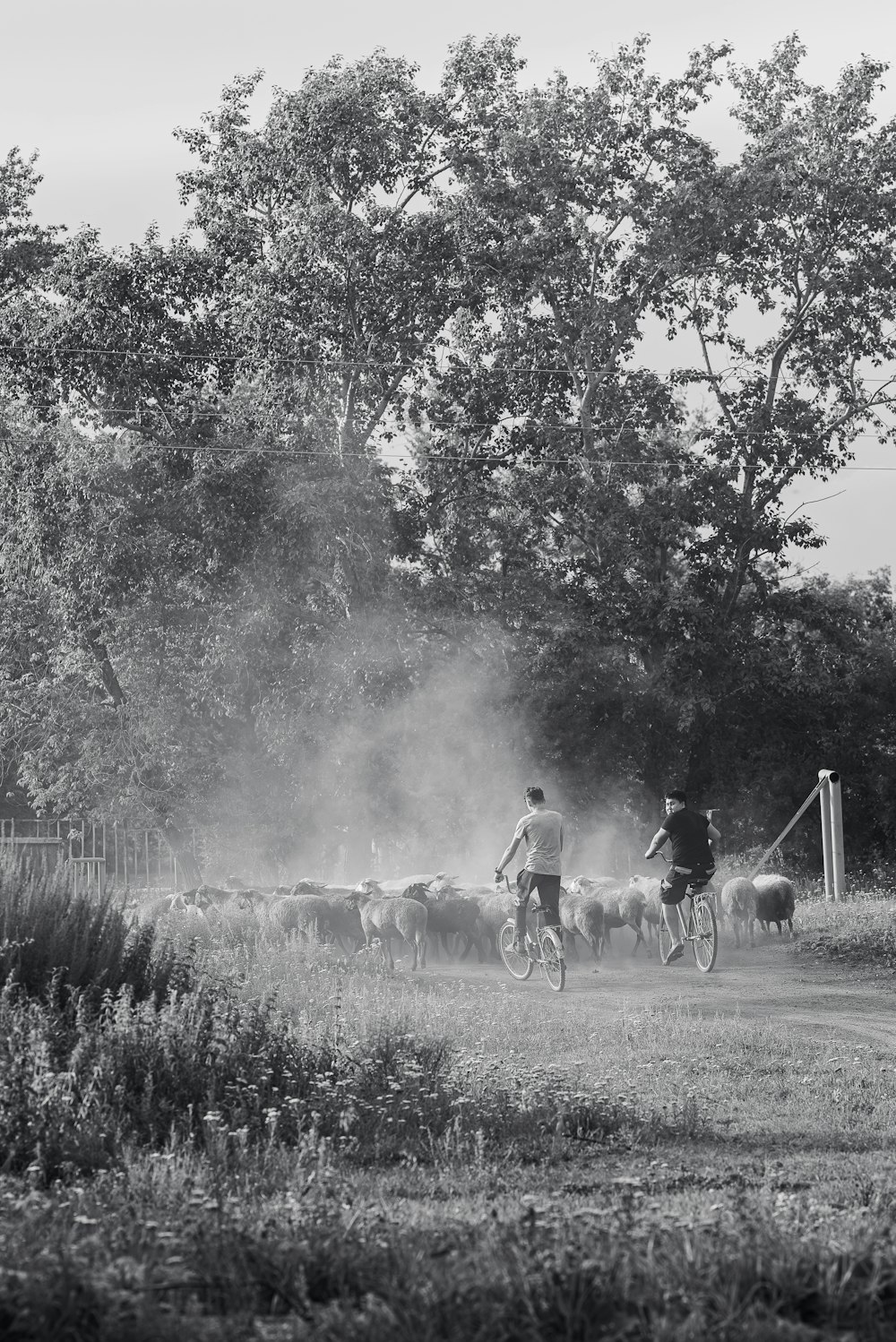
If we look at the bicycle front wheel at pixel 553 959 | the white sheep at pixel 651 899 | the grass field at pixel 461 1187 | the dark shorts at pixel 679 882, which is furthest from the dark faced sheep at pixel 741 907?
the grass field at pixel 461 1187

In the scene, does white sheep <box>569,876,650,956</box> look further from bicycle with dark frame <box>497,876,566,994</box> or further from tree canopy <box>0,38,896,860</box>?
tree canopy <box>0,38,896,860</box>

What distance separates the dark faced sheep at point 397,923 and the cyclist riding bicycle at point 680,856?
112 inches

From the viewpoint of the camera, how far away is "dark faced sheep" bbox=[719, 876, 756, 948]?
20453mm

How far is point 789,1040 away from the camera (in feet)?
39.8

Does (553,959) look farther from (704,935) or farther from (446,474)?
(446,474)

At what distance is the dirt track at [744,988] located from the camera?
14.0 m

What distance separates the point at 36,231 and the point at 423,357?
1180cm

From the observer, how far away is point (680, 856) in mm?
18203

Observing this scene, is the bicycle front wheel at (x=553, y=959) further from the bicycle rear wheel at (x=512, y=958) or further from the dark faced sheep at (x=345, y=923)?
the dark faced sheep at (x=345, y=923)

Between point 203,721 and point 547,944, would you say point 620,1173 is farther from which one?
point 203,721

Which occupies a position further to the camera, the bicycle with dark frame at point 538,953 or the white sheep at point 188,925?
the white sheep at point 188,925

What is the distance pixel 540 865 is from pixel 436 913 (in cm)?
342

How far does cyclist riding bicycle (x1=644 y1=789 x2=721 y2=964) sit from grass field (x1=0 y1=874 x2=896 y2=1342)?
5401 millimetres

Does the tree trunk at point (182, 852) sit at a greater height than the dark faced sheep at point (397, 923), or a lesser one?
greater
